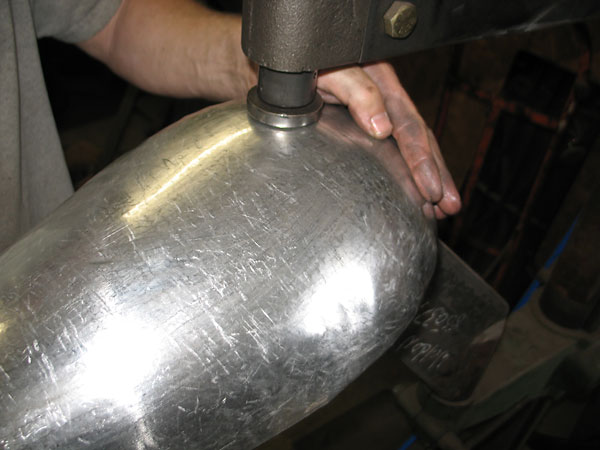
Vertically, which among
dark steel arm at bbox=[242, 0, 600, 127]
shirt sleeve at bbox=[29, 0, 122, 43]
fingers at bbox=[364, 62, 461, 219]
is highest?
dark steel arm at bbox=[242, 0, 600, 127]

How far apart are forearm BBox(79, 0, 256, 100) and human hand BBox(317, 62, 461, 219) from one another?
0.63 feet

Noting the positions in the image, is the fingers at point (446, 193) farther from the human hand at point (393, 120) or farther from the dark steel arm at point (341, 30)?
the dark steel arm at point (341, 30)

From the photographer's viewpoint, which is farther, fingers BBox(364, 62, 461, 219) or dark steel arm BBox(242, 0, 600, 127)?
fingers BBox(364, 62, 461, 219)

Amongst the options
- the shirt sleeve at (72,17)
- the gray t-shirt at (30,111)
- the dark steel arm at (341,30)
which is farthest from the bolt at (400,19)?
the shirt sleeve at (72,17)

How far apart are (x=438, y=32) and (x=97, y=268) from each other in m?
0.24

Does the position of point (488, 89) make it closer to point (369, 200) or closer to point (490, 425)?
point (490, 425)

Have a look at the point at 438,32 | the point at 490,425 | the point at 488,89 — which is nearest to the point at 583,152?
the point at 488,89

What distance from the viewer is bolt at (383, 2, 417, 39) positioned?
30 cm

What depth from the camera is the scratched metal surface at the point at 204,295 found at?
0.28 metres

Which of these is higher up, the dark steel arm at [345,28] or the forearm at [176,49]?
the dark steel arm at [345,28]

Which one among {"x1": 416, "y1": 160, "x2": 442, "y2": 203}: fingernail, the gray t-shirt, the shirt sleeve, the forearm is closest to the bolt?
{"x1": 416, "y1": 160, "x2": 442, "y2": 203}: fingernail

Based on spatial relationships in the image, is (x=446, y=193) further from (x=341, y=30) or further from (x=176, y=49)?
(x=176, y=49)

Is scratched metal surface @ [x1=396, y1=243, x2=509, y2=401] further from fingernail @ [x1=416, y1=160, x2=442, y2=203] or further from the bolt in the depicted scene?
the bolt

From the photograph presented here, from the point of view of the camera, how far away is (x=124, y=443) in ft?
0.94
